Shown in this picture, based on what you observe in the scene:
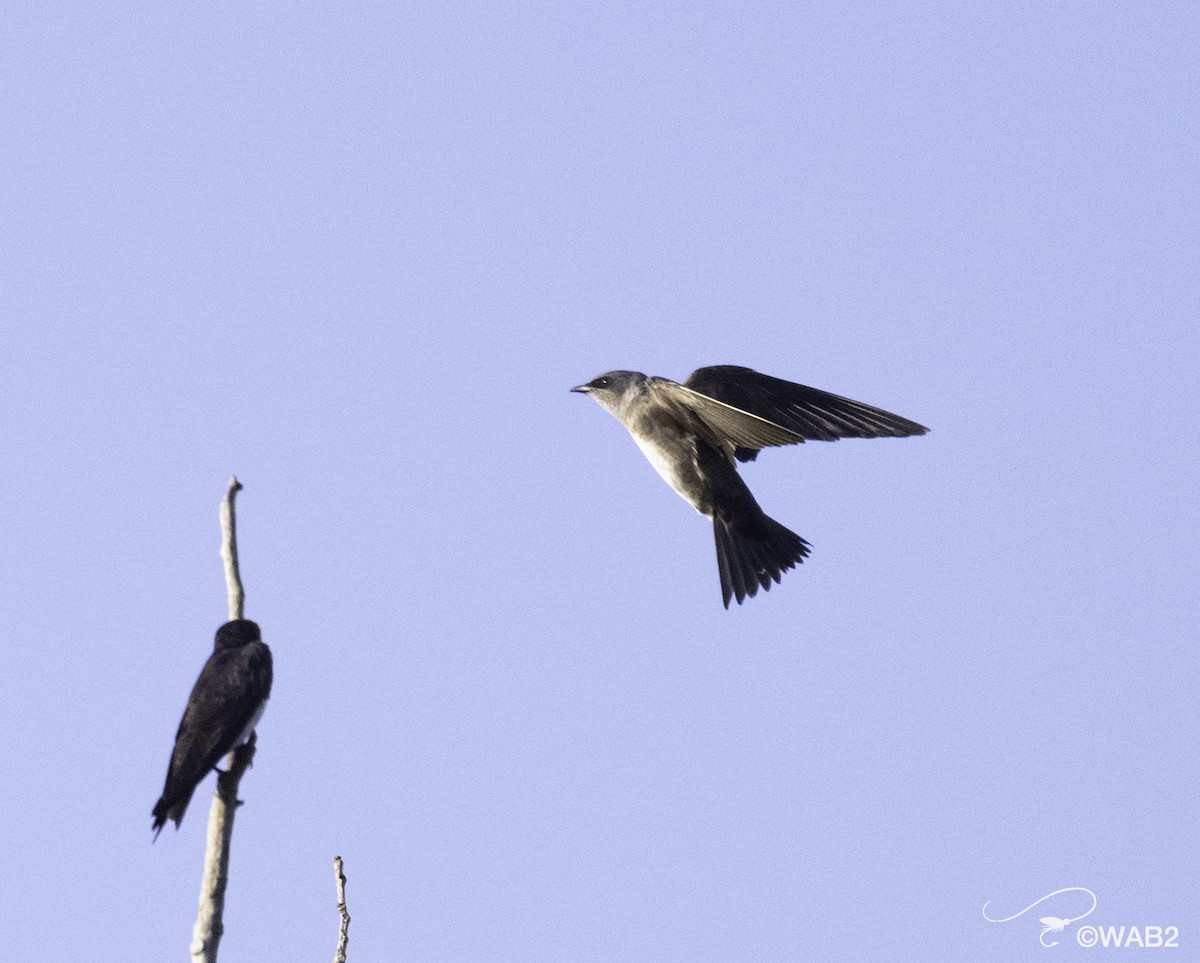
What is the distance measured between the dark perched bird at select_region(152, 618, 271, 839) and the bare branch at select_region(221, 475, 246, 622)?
1.24 m

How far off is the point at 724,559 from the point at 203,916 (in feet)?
20.9

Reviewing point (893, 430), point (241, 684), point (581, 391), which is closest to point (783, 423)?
point (893, 430)

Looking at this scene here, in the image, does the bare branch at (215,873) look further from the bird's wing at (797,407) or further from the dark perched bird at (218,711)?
the bird's wing at (797,407)

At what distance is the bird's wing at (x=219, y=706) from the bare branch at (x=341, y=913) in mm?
2473

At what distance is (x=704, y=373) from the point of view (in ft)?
35.0

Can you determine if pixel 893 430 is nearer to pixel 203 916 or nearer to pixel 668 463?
pixel 668 463

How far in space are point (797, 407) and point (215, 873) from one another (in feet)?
21.7

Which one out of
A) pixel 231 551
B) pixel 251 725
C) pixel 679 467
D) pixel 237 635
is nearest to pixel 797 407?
pixel 679 467

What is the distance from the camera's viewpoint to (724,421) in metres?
9.50

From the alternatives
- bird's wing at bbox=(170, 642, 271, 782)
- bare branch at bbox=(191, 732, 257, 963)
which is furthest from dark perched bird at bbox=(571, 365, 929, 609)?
bare branch at bbox=(191, 732, 257, 963)

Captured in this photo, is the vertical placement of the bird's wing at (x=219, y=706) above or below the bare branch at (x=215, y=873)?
above

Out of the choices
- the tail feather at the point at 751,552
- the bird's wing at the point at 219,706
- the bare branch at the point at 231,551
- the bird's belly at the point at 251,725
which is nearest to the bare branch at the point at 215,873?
the bare branch at the point at 231,551

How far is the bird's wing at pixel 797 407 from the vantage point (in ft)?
31.7

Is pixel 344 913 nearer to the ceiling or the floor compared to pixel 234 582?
nearer to the floor
